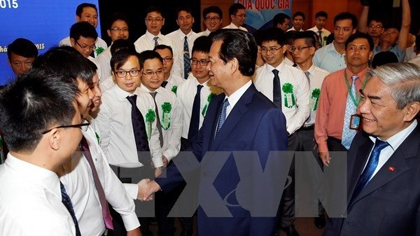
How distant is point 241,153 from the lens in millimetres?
1971

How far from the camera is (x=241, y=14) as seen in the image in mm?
6285

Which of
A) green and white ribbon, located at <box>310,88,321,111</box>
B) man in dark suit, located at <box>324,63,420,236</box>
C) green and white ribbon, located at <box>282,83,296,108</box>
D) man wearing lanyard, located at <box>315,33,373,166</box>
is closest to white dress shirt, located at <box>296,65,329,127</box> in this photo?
green and white ribbon, located at <box>310,88,321,111</box>

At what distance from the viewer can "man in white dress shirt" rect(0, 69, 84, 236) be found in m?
1.14

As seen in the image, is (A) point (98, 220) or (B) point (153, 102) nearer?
(A) point (98, 220)

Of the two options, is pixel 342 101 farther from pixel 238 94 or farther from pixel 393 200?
pixel 393 200

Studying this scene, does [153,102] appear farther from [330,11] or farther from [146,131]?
[330,11]

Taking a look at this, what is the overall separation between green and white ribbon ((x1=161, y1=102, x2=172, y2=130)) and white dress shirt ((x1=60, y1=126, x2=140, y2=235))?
1.30 meters

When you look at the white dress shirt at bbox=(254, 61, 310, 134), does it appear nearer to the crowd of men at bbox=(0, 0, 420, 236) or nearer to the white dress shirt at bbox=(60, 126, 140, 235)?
the crowd of men at bbox=(0, 0, 420, 236)

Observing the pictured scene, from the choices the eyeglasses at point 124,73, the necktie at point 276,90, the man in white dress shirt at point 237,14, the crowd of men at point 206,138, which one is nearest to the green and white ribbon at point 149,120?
the crowd of men at point 206,138

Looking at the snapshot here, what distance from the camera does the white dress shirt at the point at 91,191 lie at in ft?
5.41

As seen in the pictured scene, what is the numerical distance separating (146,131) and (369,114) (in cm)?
174

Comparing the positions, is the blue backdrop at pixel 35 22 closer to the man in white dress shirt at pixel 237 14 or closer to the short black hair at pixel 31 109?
the man in white dress shirt at pixel 237 14

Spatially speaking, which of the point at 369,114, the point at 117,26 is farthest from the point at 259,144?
the point at 117,26

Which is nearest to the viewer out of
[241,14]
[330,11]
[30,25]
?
[30,25]
